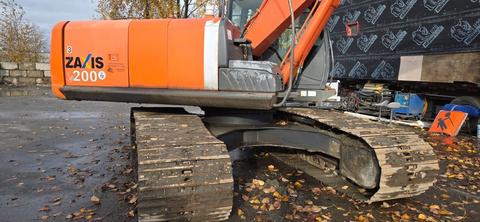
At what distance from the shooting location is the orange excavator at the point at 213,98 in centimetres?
293

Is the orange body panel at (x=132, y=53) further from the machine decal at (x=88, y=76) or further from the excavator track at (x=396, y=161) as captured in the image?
the excavator track at (x=396, y=161)

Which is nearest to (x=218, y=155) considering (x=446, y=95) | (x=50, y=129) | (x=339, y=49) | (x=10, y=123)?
(x=50, y=129)

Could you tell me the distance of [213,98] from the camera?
3818mm

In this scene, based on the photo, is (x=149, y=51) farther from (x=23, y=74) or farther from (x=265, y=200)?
(x=23, y=74)

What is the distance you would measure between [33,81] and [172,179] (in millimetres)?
17996

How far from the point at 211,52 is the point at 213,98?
0.47 m

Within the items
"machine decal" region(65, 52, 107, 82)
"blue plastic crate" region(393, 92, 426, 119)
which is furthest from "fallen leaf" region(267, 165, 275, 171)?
"blue plastic crate" region(393, 92, 426, 119)

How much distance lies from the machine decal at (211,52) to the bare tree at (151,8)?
13256 millimetres

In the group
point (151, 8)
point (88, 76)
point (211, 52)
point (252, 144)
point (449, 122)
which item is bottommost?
point (449, 122)

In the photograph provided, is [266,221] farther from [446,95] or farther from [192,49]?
[446,95]

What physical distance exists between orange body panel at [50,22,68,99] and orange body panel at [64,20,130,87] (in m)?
0.06

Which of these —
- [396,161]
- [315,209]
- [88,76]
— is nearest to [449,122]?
[396,161]

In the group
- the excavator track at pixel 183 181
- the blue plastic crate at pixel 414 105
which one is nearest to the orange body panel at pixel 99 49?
the excavator track at pixel 183 181

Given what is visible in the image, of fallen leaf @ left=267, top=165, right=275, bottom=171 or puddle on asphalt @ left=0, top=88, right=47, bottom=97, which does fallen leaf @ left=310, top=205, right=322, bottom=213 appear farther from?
puddle on asphalt @ left=0, top=88, right=47, bottom=97
